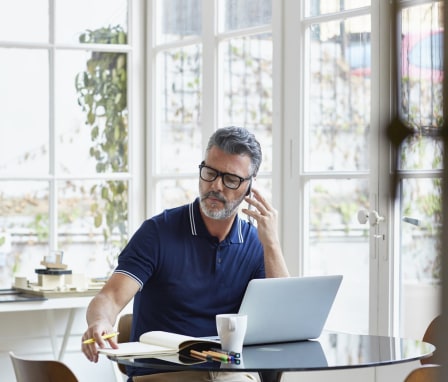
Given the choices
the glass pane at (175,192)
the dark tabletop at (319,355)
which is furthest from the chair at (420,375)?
the glass pane at (175,192)

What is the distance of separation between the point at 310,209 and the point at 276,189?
222mm

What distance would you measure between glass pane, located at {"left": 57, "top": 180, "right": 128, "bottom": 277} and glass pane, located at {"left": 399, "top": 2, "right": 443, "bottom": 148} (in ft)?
14.7

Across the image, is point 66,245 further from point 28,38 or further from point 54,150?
point 28,38

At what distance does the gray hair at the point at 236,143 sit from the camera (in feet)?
9.39

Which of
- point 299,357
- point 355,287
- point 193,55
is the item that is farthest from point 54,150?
point 299,357

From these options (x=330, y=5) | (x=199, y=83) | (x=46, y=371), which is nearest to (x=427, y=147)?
(x=46, y=371)

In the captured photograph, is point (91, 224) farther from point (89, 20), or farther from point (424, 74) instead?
point (424, 74)

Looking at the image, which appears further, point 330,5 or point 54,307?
point 54,307

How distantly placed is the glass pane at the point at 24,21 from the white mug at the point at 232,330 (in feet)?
9.47

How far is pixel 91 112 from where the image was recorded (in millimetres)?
4801

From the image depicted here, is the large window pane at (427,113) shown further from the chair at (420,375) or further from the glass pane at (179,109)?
the glass pane at (179,109)

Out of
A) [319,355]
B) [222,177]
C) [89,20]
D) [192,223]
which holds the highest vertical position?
[89,20]

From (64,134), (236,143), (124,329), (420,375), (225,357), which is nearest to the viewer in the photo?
(225,357)

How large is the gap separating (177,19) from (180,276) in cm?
237
